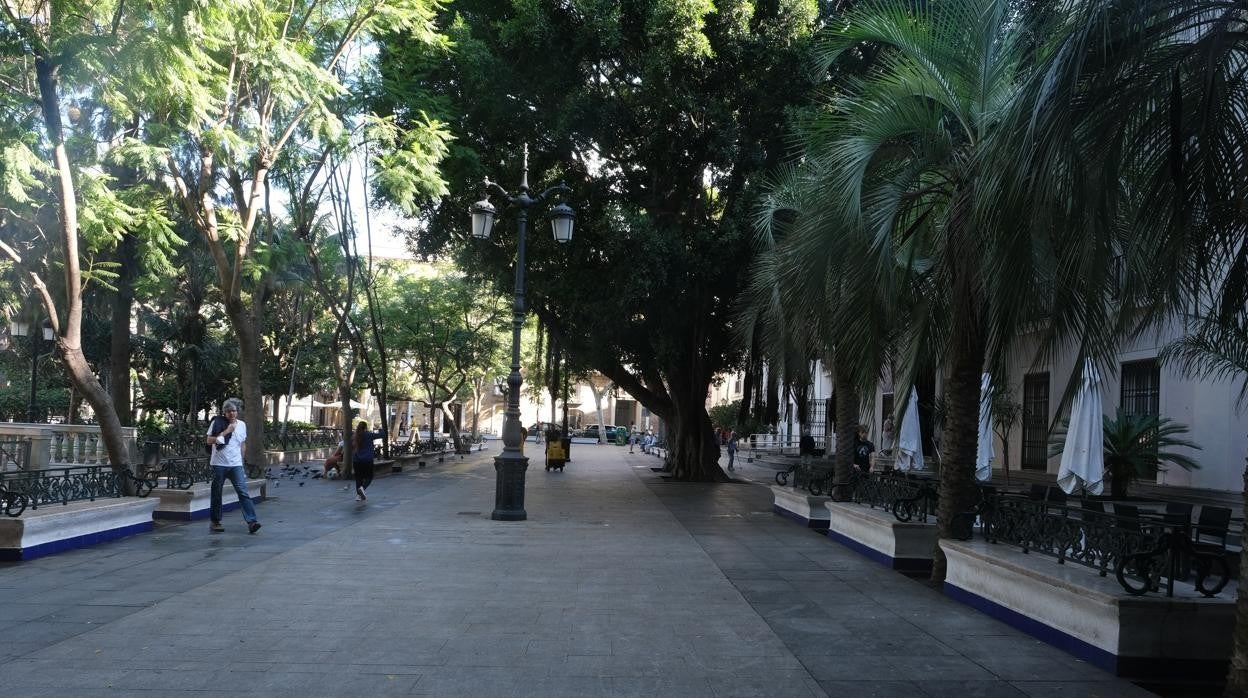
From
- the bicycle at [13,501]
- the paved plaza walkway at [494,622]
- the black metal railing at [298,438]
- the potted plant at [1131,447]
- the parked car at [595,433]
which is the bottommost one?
the parked car at [595,433]

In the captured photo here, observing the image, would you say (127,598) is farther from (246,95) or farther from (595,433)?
(595,433)

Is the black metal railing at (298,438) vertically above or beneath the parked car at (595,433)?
above

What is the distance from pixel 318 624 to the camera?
22.2ft

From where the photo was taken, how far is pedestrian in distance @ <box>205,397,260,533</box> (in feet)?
37.9

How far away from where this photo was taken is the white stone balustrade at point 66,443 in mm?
15109

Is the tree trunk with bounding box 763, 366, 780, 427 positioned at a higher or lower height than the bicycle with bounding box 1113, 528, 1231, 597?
higher

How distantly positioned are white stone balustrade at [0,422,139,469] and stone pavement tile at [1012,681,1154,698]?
14.2 m

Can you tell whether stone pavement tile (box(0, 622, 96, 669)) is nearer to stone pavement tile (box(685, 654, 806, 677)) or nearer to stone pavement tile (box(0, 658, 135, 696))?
stone pavement tile (box(0, 658, 135, 696))

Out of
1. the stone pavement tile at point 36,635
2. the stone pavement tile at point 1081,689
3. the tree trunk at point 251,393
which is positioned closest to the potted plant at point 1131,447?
the stone pavement tile at point 1081,689

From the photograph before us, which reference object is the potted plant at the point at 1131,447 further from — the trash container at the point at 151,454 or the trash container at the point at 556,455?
the trash container at the point at 556,455

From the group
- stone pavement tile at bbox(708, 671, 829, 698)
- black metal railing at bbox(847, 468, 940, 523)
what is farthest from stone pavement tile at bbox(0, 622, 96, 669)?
black metal railing at bbox(847, 468, 940, 523)

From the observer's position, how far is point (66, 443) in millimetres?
16094

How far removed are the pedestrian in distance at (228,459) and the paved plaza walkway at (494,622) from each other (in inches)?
11.7

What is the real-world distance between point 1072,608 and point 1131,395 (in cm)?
1419
